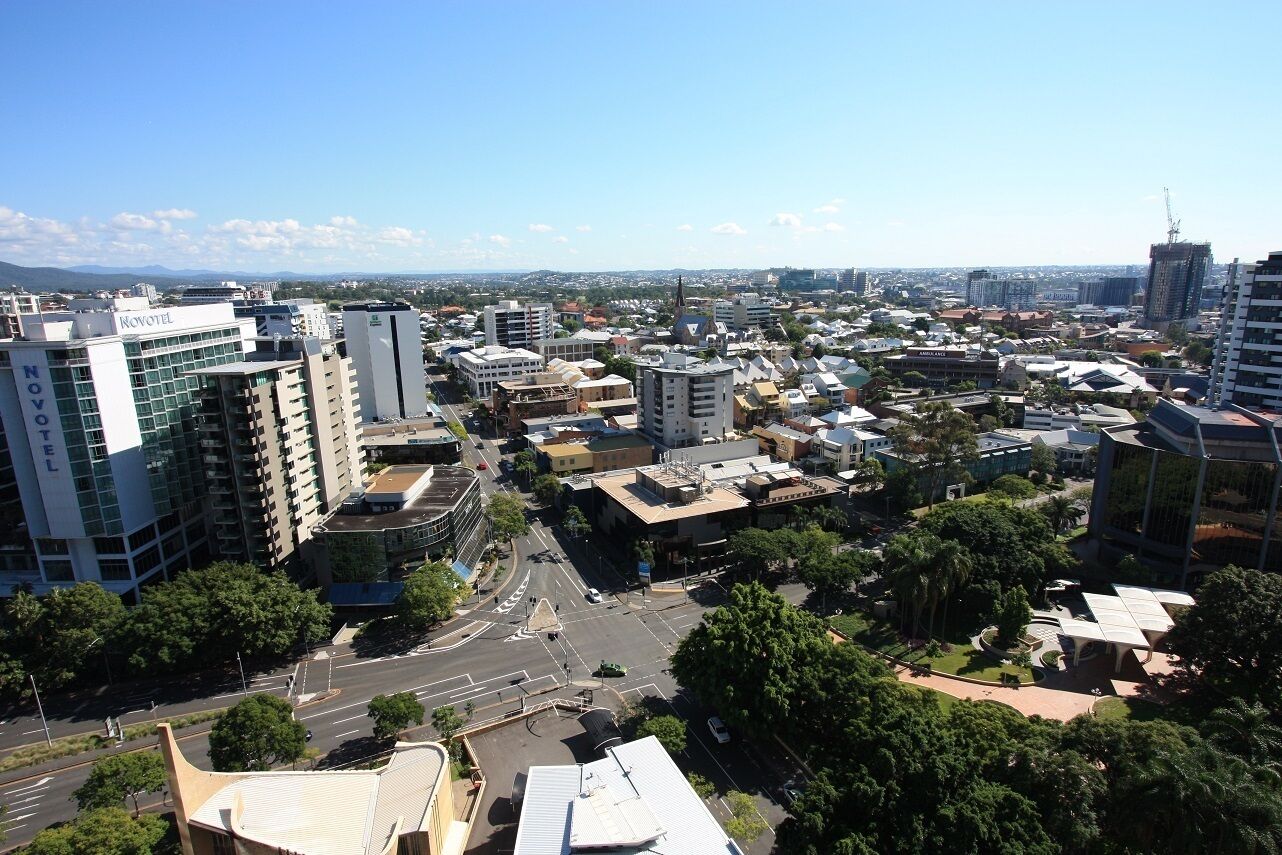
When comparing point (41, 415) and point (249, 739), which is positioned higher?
point (41, 415)

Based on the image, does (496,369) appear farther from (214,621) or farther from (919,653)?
(919,653)

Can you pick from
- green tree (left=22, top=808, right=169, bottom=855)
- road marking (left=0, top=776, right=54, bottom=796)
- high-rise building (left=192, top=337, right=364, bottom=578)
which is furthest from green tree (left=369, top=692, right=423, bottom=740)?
high-rise building (left=192, top=337, right=364, bottom=578)

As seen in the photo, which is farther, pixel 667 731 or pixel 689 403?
pixel 689 403

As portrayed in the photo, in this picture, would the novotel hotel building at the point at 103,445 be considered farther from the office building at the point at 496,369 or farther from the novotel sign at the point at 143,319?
the office building at the point at 496,369

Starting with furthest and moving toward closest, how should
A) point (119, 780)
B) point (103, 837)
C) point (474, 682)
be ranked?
Answer: point (474, 682), point (119, 780), point (103, 837)

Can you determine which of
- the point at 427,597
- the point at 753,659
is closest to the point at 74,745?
the point at 427,597

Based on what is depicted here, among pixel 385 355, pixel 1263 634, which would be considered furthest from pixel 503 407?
pixel 1263 634
